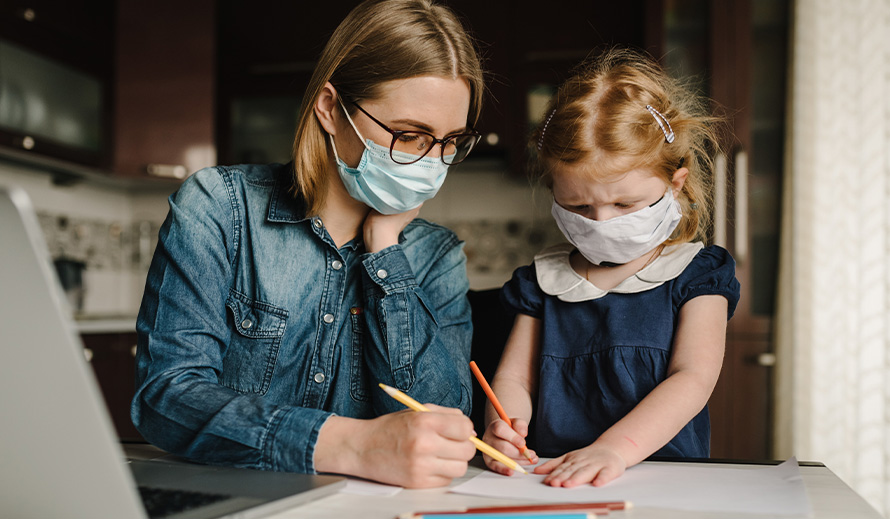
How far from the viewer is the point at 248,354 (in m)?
1.04

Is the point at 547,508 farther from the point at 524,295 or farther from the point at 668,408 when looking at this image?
the point at 524,295

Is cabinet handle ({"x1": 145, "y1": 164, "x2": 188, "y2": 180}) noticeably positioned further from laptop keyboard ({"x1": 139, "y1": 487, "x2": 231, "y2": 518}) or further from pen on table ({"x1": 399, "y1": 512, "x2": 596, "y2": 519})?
pen on table ({"x1": 399, "y1": 512, "x2": 596, "y2": 519})

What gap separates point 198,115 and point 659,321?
2681 mm

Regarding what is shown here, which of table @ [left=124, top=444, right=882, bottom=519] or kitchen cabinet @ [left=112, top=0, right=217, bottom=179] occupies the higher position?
kitchen cabinet @ [left=112, top=0, right=217, bottom=179]

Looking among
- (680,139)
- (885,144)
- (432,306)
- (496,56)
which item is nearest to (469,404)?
(432,306)

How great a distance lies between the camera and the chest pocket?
1036 millimetres

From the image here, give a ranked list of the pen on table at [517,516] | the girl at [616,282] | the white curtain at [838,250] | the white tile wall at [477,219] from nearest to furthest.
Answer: the pen on table at [517,516] → the girl at [616,282] → the white curtain at [838,250] → the white tile wall at [477,219]

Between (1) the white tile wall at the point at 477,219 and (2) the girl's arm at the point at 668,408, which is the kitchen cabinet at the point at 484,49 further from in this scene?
(2) the girl's arm at the point at 668,408

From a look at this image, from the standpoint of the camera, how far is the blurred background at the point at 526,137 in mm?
2348

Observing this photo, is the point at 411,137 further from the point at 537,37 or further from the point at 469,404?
the point at 537,37

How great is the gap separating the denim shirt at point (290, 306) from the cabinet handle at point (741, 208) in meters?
1.77

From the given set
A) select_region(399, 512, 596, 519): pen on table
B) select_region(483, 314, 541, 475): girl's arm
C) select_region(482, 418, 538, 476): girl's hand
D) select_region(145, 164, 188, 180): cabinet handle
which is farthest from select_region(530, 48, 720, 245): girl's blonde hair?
select_region(145, 164, 188, 180): cabinet handle

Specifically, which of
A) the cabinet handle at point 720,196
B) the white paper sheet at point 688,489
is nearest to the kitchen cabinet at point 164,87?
the cabinet handle at point 720,196

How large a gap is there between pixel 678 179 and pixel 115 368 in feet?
7.66
